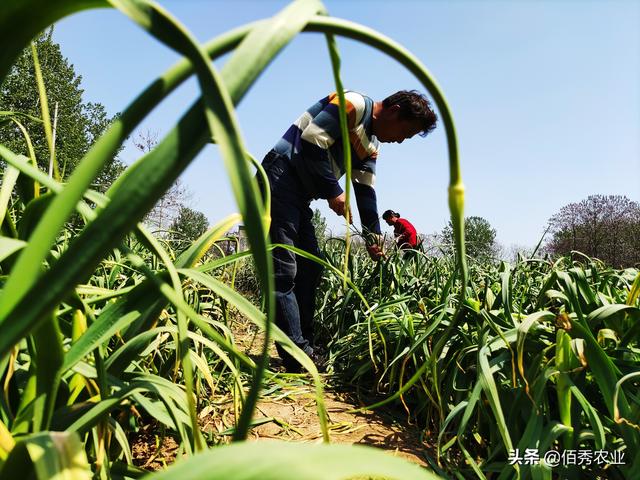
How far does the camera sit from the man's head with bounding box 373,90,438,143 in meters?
2.64

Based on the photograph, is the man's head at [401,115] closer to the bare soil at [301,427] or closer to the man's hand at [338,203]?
the man's hand at [338,203]

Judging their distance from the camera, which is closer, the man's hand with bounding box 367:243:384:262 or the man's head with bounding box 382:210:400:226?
the man's hand with bounding box 367:243:384:262

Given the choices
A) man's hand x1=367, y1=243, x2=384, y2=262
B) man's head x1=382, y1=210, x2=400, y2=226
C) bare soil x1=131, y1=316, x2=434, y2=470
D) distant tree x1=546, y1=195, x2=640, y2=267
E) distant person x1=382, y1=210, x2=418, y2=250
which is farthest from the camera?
distant tree x1=546, y1=195, x2=640, y2=267

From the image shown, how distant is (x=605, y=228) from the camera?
1742 centimetres

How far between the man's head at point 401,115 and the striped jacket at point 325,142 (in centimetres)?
8

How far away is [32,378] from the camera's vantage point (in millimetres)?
552

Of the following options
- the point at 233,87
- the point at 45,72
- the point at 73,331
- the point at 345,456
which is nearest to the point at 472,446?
the point at 73,331

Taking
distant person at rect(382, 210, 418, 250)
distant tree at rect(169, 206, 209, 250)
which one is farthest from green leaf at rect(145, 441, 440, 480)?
distant person at rect(382, 210, 418, 250)

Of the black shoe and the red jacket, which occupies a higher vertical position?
the red jacket

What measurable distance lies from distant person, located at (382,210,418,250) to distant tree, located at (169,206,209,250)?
1.54 m

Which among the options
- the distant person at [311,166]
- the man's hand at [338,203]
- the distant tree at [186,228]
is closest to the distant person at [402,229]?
the distant person at [311,166]

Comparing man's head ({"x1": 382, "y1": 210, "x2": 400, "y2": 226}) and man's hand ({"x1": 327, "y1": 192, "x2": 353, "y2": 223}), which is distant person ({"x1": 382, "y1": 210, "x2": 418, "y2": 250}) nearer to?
man's head ({"x1": 382, "y1": 210, "x2": 400, "y2": 226})

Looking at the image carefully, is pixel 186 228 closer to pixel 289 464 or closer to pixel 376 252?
pixel 376 252

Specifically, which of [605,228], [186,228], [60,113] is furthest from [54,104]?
[605,228]
